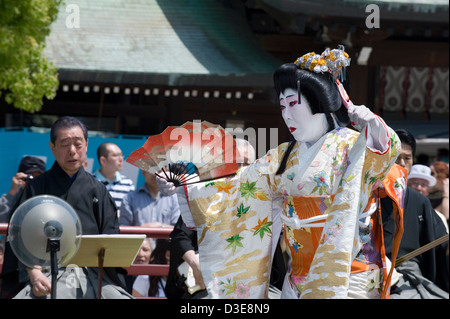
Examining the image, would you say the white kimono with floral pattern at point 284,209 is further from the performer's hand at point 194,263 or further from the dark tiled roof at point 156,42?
the dark tiled roof at point 156,42

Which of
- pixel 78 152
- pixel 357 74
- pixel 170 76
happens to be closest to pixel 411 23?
pixel 357 74

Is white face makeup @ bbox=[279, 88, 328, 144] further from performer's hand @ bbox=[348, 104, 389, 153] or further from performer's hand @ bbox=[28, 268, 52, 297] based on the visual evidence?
performer's hand @ bbox=[28, 268, 52, 297]

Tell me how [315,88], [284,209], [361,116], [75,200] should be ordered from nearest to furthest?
[361,116]
[315,88]
[284,209]
[75,200]

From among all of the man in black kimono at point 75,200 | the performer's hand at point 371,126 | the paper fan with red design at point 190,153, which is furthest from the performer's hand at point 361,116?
the man in black kimono at point 75,200

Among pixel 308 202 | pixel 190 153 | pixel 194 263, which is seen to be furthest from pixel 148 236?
pixel 308 202

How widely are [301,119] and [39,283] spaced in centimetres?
193

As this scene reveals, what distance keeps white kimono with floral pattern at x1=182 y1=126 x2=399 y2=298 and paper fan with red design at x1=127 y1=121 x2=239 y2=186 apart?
91 millimetres

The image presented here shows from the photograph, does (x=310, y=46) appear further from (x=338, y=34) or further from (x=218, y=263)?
(x=218, y=263)

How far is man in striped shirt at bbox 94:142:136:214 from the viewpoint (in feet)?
23.2

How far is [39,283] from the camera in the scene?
4871 millimetres

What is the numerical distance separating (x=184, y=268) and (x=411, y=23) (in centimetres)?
670

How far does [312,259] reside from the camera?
4090 mm

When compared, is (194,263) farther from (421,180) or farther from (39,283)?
(421,180)

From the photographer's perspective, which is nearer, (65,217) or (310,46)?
(65,217)
